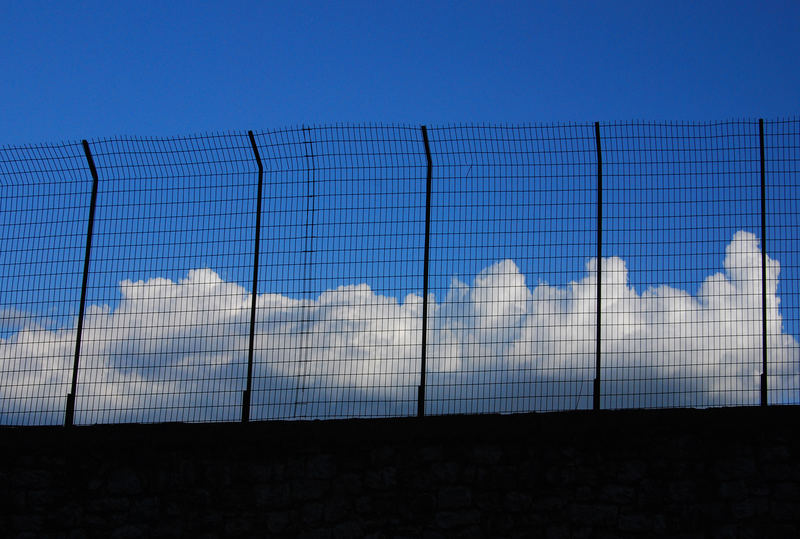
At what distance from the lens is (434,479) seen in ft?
29.8

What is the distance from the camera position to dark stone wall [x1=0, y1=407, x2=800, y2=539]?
888cm

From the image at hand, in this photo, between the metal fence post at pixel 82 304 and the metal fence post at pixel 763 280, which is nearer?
the metal fence post at pixel 763 280

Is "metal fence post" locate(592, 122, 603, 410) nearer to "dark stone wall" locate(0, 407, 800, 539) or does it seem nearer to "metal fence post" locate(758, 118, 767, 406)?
"dark stone wall" locate(0, 407, 800, 539)

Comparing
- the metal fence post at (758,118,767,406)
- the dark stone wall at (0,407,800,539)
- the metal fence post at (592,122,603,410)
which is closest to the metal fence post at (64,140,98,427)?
the dark stone wall at (0,407,800,539)

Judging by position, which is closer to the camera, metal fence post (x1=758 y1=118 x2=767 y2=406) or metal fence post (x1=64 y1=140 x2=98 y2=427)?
metal fence post (x1=758 y1=118 x2=767 y2=406)

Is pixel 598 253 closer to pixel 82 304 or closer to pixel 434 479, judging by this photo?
pixel 434 479

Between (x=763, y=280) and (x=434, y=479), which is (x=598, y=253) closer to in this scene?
(x=763, y=280)

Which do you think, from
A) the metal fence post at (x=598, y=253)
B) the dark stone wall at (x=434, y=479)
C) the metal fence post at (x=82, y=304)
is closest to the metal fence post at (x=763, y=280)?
the dark stone wall at (x=434, y=479)

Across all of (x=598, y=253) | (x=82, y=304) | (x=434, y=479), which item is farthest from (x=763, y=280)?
(x=82, y=304)

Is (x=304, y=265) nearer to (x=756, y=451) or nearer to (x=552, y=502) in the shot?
(x=552, y=502)

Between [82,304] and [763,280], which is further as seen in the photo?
[82,304]

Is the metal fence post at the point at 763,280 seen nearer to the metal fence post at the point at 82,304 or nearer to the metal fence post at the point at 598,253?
the metal fence post at the point at 598,253

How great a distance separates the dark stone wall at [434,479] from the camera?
888 centimetres

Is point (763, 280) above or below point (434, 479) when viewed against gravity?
above
